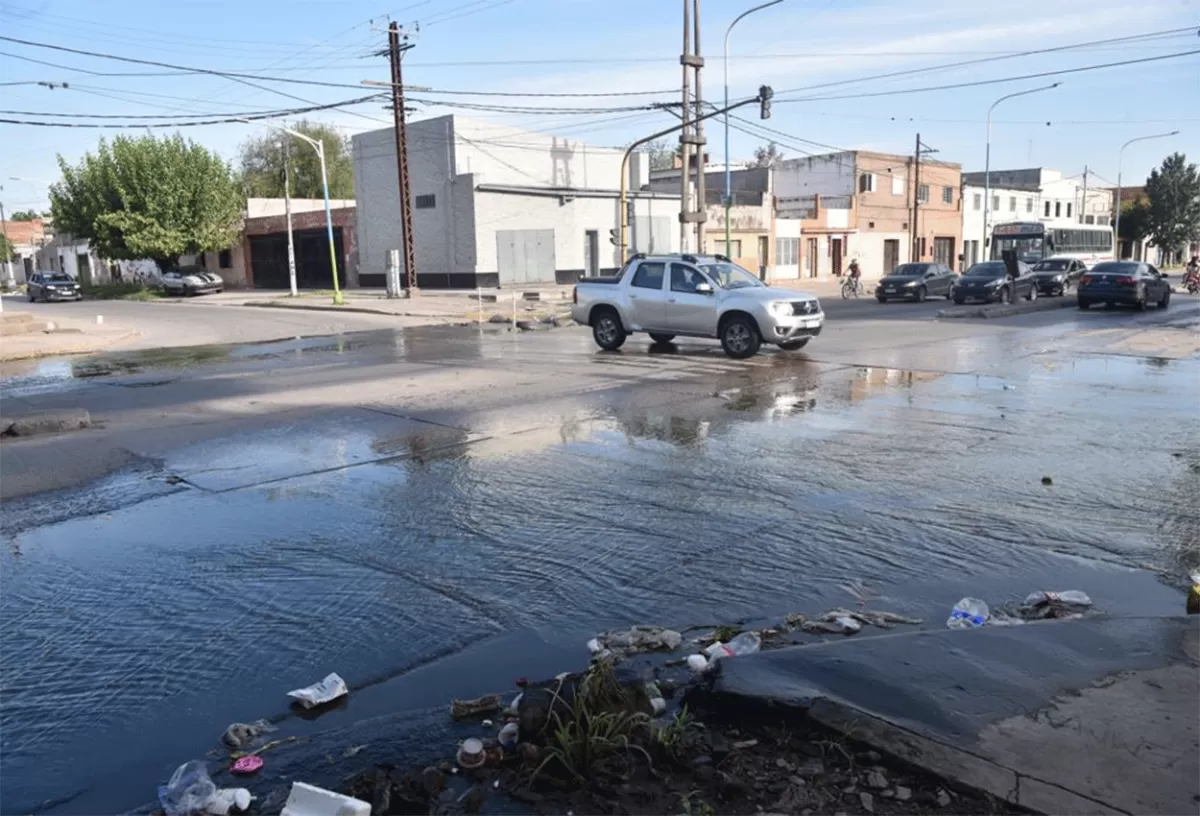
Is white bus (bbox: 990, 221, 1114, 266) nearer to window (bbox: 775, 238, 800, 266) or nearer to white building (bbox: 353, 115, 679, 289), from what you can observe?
window (bbox: 775, 238, 800, 266)

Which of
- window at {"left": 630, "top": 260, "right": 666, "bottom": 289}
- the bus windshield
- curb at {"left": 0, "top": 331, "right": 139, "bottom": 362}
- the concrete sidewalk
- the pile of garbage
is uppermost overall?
the bus windshield

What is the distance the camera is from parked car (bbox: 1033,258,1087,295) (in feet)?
127

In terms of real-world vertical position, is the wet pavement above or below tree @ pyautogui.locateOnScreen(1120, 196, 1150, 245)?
below

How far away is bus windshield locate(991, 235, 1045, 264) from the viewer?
50812mm

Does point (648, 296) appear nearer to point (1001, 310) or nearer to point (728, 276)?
point (728, 276)

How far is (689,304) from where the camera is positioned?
1786 cm

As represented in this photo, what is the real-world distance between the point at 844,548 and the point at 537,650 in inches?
99.4

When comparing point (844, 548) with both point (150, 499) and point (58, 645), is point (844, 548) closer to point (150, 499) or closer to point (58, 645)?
point (58, 645)

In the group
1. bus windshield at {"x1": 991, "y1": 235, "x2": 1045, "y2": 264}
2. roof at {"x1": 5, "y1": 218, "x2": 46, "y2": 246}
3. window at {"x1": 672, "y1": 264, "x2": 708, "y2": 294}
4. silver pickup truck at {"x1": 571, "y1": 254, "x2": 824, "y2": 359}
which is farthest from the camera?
roof at {"x1": 5, "y1": 218, "x2": 46, "y2": 246}

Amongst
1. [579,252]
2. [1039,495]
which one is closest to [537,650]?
[1039,495]

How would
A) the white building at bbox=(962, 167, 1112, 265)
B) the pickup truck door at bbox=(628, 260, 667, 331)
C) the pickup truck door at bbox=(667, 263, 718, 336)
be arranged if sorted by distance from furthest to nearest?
the white building at bbox=(962, 167, 1112, 265), the pickup truck door at bbox=(628, 260, 667, 331), the pickup truck door at bbox=(667, 263, 718, 336)

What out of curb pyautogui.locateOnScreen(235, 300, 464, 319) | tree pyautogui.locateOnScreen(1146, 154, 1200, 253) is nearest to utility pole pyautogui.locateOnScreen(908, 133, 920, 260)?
tree pyautogui.locateOnScreen(1146, 154, 1200, 253)

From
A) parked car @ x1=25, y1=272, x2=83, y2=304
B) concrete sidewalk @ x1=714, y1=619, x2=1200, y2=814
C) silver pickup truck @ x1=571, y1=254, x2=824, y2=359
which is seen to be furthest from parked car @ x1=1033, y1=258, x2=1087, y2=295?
parked car @ x1=25, y1=272, x2=83, y2=304

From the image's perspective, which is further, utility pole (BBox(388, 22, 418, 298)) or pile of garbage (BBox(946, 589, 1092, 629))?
utility pole (BBox(388, 22, 418, 298))
